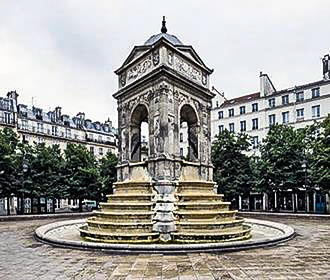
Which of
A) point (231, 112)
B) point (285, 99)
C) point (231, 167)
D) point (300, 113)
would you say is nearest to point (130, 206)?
point (231, 167)

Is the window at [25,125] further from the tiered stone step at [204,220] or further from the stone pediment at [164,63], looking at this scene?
the tiered stone step at [204,220]

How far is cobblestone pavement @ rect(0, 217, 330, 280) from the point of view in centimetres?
888

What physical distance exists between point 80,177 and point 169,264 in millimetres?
30979

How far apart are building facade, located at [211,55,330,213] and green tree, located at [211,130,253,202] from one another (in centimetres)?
→ 836

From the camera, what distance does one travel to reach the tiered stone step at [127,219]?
13384mm

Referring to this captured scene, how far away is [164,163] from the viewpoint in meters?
16.4

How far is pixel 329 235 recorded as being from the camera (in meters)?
16.8

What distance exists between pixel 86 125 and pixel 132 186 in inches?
2527

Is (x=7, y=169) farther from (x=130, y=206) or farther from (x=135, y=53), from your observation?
(x=130, y=206)

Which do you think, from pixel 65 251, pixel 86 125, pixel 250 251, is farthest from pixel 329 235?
pixel 86 125

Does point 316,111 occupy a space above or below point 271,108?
below

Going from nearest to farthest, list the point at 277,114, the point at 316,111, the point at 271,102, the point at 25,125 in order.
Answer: the point at 316,111
the point at 277,114
the point at 271,102
the point at 25,125

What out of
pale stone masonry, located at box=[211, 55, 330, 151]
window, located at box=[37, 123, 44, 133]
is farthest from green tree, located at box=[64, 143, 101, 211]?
pale stone masonry, located at box=[211, 55, 330, 151]

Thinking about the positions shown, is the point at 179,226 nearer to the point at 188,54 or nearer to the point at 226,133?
the point at 188,54
